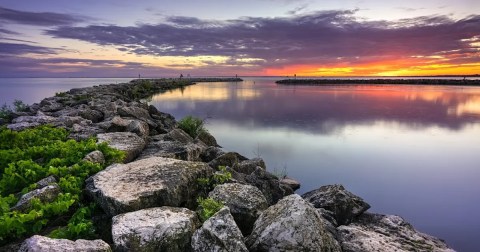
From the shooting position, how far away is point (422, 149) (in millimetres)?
16312

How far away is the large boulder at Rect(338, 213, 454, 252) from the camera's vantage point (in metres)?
5.17

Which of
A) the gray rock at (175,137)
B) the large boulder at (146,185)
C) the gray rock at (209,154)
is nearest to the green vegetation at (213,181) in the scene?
the large boulder at (146,185)

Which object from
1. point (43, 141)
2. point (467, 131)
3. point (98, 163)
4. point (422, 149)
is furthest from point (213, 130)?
point (467, 131)

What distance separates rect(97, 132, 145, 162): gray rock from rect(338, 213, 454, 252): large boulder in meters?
4.95

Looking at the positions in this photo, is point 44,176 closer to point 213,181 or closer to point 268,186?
point 213,181

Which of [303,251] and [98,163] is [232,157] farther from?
[303,251]

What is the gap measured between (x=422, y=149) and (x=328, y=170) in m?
6.53

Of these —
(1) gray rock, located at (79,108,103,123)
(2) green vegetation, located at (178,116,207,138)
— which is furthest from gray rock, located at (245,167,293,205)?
(1) gray rock, located at (79,108,103,123)

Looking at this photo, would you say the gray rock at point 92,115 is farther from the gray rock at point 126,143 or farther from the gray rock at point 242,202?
the gray rock at point 242,202

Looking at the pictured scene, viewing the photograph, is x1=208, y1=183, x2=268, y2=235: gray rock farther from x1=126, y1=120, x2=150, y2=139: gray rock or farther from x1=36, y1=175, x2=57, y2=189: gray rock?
x1=126, y1=120, x2=150, y2=139: gray rock

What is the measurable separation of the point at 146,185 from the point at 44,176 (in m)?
2.33

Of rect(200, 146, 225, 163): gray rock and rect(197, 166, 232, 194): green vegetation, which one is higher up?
rect(197, 166, 232, 194): green vegetation

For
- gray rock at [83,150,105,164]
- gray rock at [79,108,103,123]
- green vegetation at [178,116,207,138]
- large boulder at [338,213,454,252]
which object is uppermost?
gray rock at [79,108,103,123]

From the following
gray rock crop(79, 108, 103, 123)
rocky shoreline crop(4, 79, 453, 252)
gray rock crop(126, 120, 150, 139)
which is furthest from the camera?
gray rock crop(79, 108, 103, 123)
